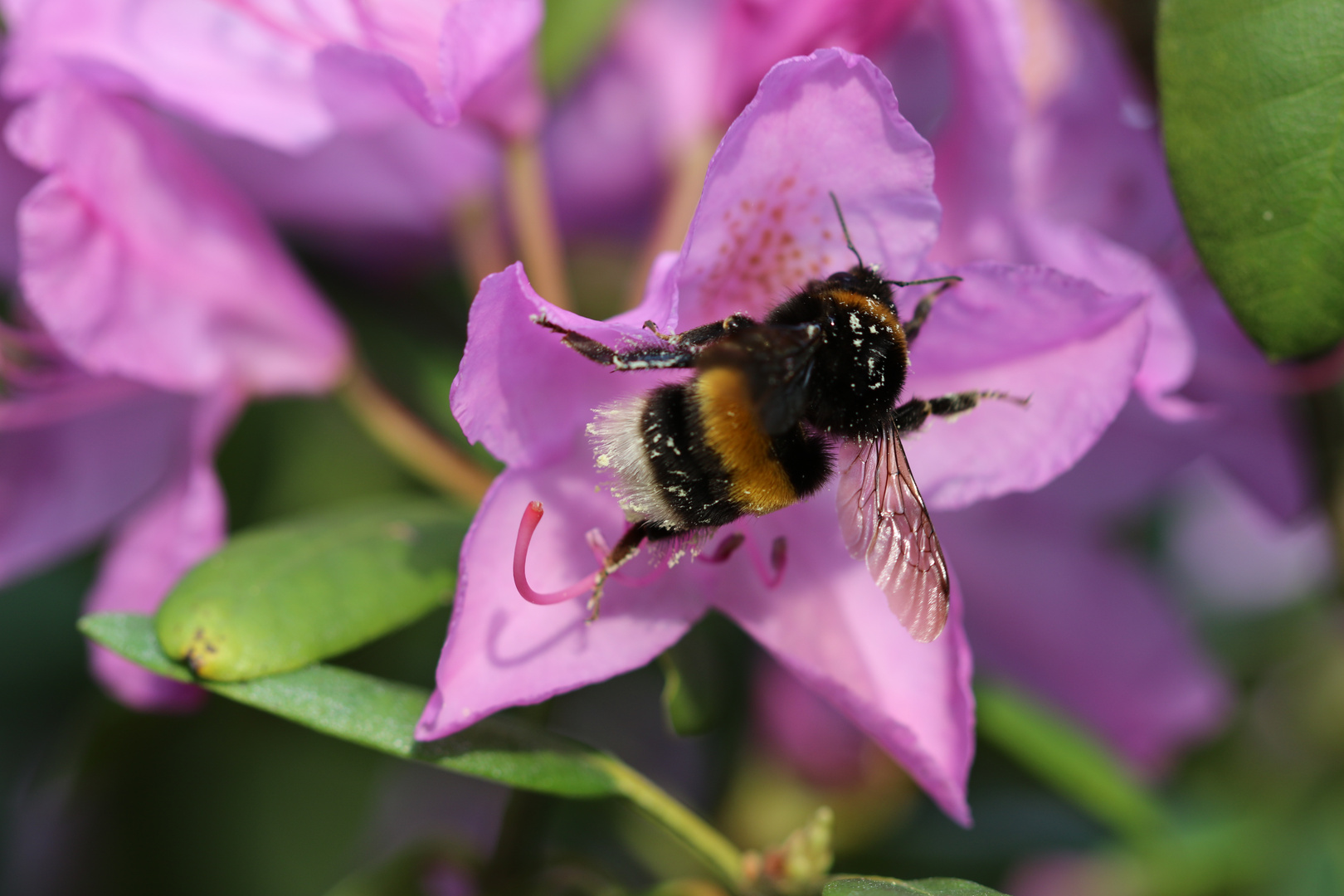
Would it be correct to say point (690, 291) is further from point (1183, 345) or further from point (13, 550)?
point (13, 550)

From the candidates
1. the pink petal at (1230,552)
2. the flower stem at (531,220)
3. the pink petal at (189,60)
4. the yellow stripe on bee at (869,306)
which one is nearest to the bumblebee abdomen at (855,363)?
the yellow stripe on bee at (869,306)

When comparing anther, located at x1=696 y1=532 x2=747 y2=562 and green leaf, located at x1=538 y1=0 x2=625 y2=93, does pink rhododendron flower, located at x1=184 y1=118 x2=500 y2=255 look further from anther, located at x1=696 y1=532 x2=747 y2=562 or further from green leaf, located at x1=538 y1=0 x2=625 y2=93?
anther, located at x1=696 y1=532 x2=747 y2=562

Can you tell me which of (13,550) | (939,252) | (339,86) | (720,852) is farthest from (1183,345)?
(13,550)

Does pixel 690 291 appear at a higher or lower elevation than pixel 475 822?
higher

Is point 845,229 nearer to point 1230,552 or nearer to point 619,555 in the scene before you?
point 619,555

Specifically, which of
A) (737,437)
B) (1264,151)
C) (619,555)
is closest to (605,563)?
(619,555)

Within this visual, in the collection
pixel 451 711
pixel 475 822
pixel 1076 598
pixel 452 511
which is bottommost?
pixel 475 822

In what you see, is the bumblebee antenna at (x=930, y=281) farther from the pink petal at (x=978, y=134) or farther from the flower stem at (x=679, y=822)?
the flower stem at (x=679, y=822)
